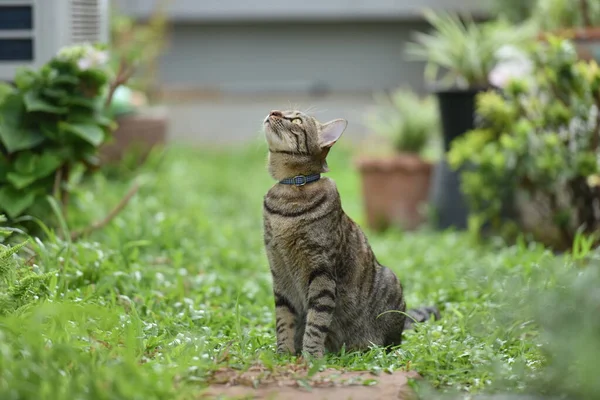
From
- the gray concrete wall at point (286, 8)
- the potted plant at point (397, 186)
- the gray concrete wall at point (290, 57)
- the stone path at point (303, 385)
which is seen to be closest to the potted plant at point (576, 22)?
the potted plant at point (397, 186)

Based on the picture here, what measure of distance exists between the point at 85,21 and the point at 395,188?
10.9 ft

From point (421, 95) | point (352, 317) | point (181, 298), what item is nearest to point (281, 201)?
point (352, 317)

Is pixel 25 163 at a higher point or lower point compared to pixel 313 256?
higher

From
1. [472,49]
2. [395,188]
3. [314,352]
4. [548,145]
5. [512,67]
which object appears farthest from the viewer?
[395,188]

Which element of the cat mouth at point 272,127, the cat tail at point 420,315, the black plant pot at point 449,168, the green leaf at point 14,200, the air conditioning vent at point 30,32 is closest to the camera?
the cat mouth at point 272,127

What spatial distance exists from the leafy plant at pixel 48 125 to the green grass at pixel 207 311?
34 centimetres

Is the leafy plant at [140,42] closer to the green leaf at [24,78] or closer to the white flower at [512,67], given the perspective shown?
the green leaf at [24,78]

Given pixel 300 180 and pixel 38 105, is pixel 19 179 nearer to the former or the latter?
pixel 38 105

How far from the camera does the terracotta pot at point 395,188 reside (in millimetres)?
7445

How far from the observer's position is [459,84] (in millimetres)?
6855

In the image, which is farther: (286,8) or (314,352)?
(286,8)

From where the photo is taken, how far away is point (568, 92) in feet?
17.4

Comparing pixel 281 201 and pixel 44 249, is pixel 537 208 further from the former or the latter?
pixel 44 249

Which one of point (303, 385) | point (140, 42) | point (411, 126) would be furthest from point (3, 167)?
point (140, 42)
